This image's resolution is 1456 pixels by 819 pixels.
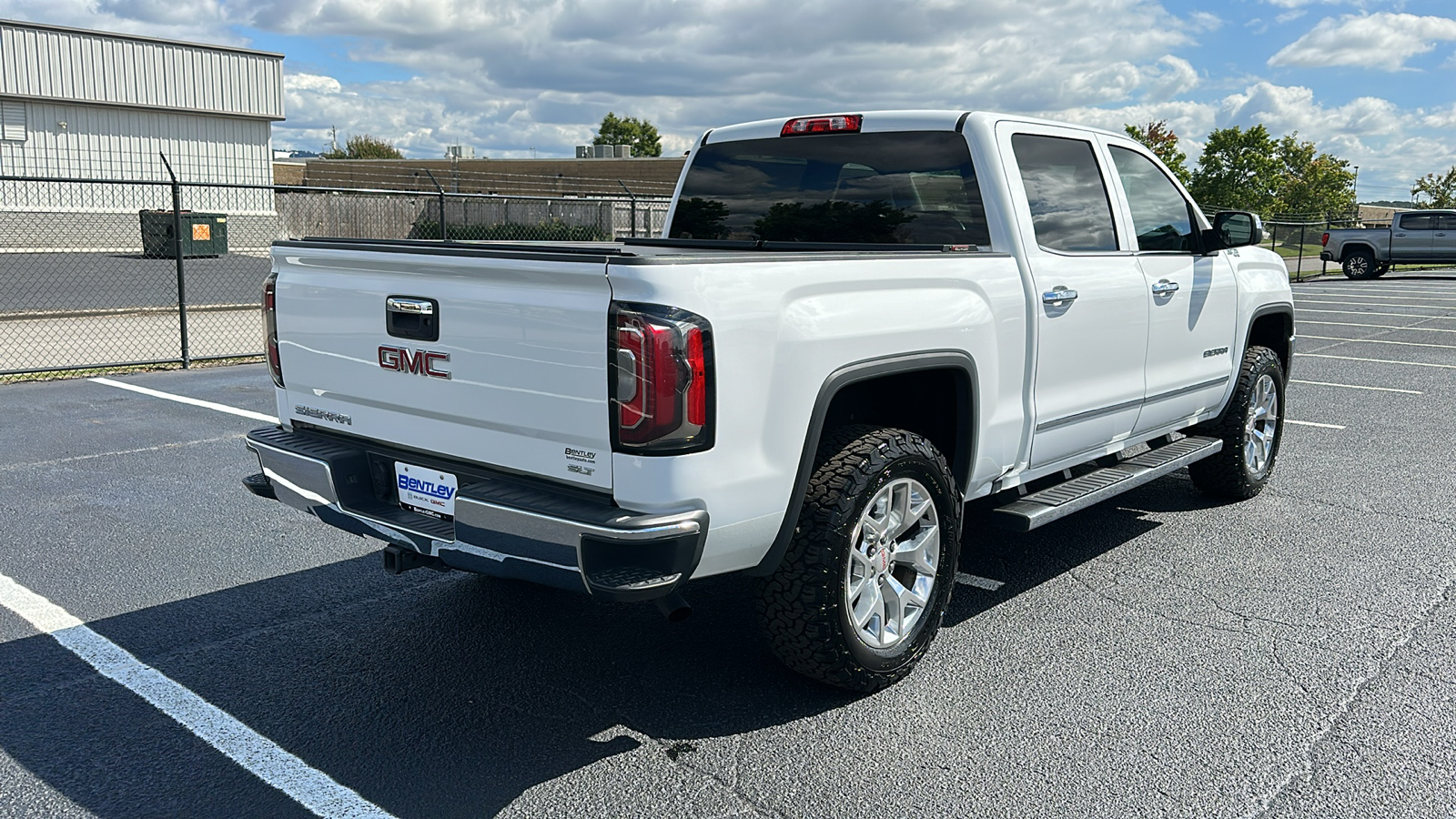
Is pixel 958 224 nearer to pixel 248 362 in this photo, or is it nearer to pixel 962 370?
pixel 962 370

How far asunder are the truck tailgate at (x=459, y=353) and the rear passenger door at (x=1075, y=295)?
6.77 feet

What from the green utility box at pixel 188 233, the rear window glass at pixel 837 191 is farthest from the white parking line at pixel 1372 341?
the green utility box at pixel 188 233

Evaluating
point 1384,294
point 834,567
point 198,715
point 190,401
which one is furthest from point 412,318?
point 1384,294

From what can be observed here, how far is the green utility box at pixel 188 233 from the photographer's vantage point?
95.7 ft

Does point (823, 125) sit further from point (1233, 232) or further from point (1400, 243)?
point (1400, 243)

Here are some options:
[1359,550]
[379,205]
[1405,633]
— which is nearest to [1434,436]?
[1359,550]

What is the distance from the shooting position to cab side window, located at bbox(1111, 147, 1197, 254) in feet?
18.1

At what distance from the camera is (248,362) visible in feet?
39.9

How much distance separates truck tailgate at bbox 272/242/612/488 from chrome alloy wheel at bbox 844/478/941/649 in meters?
1.06

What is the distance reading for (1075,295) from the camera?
4.74 meters

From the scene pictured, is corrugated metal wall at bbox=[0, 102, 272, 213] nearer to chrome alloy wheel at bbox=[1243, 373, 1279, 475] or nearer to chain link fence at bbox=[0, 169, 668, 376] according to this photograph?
chain link fence at bbox=[0, 169, 668, 376]

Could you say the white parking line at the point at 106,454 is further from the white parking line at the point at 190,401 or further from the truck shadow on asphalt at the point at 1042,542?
the truck shadow on asphalt at the point at 1042,542

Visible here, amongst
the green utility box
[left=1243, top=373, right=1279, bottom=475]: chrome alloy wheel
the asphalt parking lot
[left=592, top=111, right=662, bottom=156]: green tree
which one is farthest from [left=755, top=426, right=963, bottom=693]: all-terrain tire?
[left=592, top=111, right=662, bottom=156]: green tree

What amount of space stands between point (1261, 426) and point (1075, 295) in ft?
Answer: 9.02
